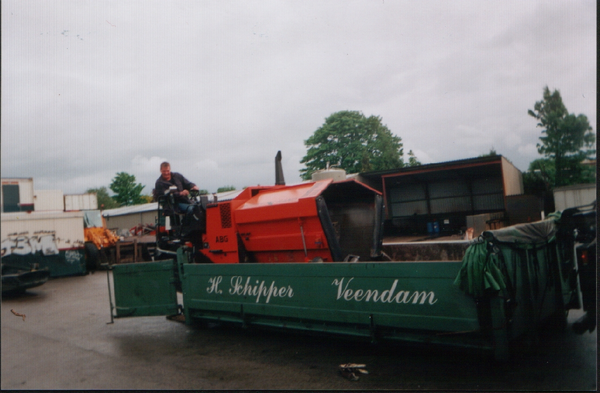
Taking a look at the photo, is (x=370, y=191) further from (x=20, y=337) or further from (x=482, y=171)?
(x=482, y=171)

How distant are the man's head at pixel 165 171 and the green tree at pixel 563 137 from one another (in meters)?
5.07

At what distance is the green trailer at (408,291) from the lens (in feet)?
12.1

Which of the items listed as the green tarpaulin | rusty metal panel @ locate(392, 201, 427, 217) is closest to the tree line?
the green tarpaulin

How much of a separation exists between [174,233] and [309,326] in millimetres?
3258

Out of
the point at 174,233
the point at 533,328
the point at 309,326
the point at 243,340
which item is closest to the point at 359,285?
the point at 309,326

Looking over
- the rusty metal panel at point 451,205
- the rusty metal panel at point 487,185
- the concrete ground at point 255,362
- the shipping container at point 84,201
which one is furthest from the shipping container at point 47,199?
the rusty metal panel at point 487,185

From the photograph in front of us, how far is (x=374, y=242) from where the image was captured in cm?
573

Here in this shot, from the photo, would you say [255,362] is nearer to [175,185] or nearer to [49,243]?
[175,185]

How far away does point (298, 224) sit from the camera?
543 centimetres

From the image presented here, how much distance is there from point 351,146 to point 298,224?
11.4 meters

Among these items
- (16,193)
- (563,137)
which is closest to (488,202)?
(563,137)

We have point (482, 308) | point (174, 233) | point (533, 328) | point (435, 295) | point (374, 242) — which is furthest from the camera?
point (174, 233)

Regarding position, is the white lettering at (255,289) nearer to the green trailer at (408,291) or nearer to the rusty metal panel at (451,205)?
the green trailer at (408,291)

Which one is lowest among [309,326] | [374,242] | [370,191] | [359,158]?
[309,326]
